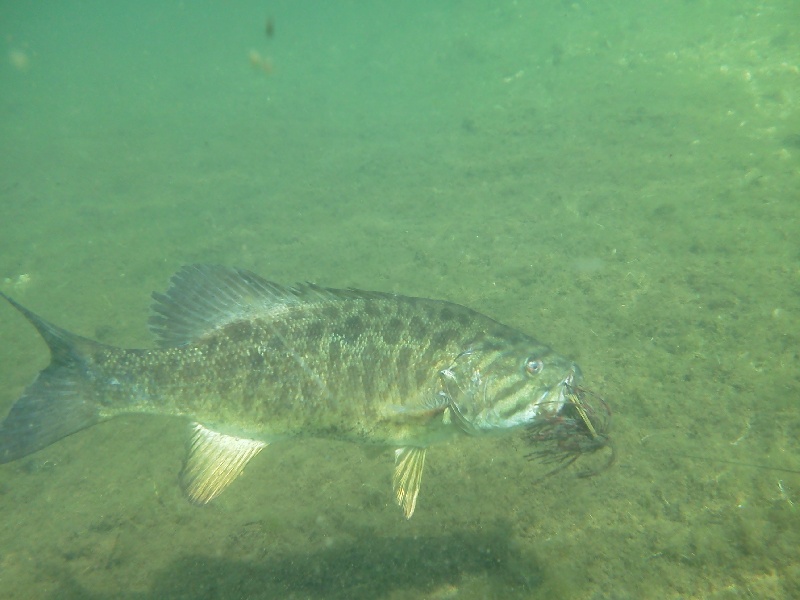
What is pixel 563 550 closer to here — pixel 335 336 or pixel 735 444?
pixel 735 444

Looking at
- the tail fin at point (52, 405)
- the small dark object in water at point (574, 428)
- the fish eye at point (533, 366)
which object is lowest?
the tail fin at point (52, 405)

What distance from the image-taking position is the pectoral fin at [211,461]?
126 inches

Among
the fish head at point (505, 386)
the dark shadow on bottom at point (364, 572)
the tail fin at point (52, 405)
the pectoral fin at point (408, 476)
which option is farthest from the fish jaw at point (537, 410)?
the tail fin at point (52, 405)

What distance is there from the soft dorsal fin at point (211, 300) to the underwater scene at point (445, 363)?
0.02 meters

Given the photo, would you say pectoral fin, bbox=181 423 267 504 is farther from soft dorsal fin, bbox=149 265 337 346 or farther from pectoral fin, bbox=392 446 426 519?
pectoral fin, bbox=392 446 426 519

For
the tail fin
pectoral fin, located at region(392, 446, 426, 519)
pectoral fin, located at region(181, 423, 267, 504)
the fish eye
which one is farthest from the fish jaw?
the tail fin

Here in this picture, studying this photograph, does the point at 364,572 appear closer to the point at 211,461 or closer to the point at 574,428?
the point at 211,461

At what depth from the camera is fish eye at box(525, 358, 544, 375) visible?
3029 millimetres

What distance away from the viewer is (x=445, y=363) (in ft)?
10.3

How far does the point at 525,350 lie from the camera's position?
3119mm

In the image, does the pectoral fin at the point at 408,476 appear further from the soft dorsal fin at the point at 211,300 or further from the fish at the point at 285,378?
the soft dorsal fin at the point at 211,300

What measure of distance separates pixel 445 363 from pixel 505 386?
43 centimetres

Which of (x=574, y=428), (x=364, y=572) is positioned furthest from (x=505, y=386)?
(x=364, y=572)

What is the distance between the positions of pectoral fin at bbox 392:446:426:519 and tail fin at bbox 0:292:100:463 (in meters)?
2.17
